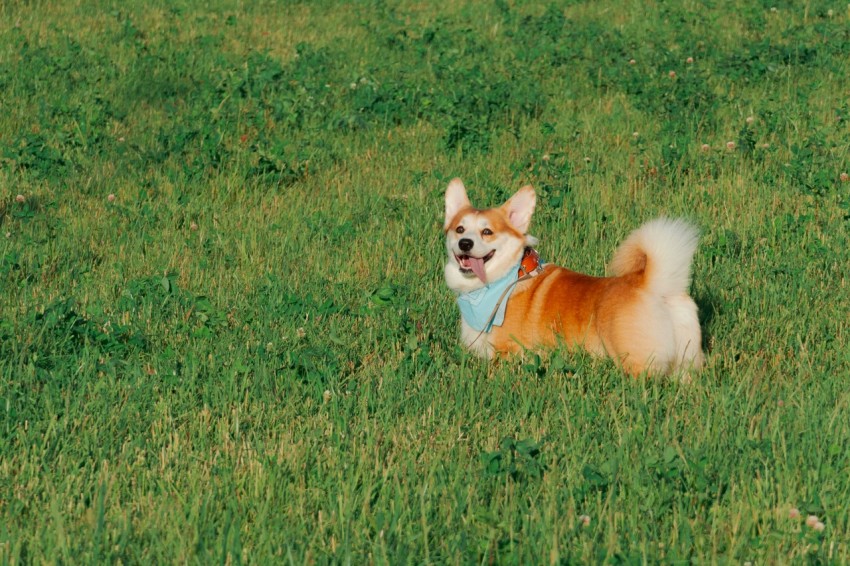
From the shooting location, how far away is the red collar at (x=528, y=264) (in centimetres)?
530

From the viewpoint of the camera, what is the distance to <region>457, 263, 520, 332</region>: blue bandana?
16.7ft

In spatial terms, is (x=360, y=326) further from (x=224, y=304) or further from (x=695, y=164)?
(x=695, y=164)

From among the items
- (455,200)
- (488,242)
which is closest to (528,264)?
(488,242)

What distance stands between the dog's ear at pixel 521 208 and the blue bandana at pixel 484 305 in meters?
0.41

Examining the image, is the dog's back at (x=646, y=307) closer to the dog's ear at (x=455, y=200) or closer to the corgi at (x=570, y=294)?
the corgi at (x=570, y=294)

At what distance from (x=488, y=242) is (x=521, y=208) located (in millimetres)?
298

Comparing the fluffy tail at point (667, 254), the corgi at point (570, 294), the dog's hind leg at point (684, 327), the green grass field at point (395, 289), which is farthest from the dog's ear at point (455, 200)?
the dog's hind leg at point (684, 327)

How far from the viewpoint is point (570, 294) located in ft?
16.2

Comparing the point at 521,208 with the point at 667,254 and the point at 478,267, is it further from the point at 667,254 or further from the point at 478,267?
the point at 667,254

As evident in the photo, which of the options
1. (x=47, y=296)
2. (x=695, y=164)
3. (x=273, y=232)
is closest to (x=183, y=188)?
(x=273, y=232)

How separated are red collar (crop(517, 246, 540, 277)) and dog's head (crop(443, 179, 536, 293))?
0.04m

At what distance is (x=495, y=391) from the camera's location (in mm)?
4430

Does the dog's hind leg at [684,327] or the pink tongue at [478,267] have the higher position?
the dog's hind leg at [684,327]

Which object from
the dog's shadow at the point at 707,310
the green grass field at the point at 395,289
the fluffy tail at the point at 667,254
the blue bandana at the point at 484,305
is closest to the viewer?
the green grass field at the point at 395,289
